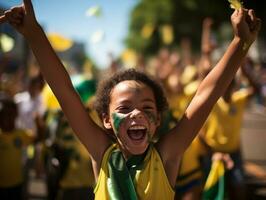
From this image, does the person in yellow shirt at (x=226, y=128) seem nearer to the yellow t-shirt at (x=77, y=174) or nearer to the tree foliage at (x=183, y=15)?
the yellow t-shirt at (x=77, y=174)

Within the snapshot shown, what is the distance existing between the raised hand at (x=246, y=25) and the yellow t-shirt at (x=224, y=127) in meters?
2.44

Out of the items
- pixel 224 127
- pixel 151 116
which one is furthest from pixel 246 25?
pixel 224 127

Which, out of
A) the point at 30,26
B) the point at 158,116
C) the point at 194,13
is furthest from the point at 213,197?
the point at 194,13

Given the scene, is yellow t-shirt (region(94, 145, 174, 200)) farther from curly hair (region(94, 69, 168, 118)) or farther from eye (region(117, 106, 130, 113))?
curly hair (region(94, 69, 168, 118))

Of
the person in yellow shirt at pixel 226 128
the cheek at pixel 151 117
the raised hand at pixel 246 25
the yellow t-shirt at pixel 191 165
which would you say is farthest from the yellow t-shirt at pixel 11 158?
the raised hand at pixel 246 25

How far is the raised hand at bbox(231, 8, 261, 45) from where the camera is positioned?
71.2 inches

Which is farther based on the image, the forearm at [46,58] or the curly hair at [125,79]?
the curly hair at [125,79]

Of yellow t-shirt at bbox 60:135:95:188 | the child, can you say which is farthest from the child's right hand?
yellow t-shirt at bbox 60:135:95:188

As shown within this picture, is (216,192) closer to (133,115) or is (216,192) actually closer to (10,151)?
(133,115)

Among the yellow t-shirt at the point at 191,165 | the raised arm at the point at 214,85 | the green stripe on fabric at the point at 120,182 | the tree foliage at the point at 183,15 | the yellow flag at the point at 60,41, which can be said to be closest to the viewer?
the green stripe on fabric at the point at 120,182

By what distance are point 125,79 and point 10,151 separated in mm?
2243

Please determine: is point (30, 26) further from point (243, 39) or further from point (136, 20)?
point (136, 20)

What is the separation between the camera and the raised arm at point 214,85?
1.82 metres

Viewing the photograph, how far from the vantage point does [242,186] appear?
12.0ft
